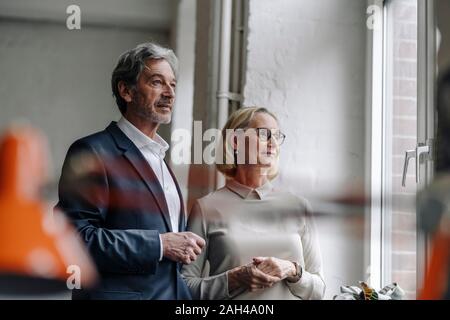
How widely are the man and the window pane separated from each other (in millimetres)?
431

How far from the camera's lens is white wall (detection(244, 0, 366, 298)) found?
4.99ft

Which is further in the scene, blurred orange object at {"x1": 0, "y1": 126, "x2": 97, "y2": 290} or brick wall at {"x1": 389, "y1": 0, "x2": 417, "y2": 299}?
brick wall at {"x1": 389, "y1": 0, "x2": 417, "y2": 299}

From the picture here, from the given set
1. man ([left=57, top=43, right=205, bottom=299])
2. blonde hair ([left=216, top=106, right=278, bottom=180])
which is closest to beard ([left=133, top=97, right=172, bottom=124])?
man ([left=57, top=43, right=205, bottom=299])

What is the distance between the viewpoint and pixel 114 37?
1487 mm

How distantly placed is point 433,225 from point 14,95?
0.92 metres

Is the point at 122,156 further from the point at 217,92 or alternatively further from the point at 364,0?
the point at 364,0

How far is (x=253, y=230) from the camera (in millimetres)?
1485

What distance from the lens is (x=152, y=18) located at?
151 cm

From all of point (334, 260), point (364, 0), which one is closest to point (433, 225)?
point (334, 260)

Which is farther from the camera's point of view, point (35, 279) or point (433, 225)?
point (433, 225)

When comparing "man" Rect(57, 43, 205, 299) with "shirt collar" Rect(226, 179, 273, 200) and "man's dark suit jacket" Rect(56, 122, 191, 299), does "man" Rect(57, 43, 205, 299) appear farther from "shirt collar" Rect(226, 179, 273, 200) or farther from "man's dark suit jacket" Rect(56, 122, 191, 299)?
"shirt collar" Rect(226, 179, 273, 200)

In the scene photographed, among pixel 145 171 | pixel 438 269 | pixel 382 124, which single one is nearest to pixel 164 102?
pixel 145 171
